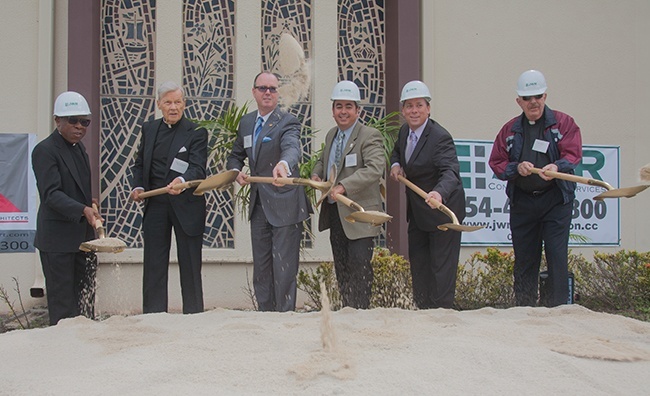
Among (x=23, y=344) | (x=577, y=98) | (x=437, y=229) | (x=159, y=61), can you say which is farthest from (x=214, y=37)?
(x=23, y=344)

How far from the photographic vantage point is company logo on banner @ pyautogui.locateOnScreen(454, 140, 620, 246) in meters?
6.43

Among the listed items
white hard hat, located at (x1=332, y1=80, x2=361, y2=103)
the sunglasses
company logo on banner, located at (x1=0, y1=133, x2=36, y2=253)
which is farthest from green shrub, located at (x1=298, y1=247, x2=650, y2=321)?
company logo on banner, located at (x1=0, y1=133, x2=36, y2=253)

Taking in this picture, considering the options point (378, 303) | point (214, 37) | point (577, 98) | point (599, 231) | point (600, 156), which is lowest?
point (378, 303)

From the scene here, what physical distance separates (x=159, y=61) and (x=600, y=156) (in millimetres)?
4467

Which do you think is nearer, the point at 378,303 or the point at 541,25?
the point at 378,303

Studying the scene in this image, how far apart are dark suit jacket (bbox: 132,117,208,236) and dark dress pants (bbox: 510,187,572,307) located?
7.05 feet

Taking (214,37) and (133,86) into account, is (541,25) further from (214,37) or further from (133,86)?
(133,86)

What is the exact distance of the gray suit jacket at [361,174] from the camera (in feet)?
14.0

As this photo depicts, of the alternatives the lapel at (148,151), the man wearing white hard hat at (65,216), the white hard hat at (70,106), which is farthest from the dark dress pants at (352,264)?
the white hard hat at (70,106)

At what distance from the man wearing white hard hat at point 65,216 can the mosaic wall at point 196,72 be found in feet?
5.92

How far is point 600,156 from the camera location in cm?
673

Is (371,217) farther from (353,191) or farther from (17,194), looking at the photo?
(17,194)

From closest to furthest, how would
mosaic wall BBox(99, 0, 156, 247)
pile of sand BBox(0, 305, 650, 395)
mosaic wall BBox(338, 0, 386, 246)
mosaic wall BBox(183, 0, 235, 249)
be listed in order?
pile of sand BBox(0, 305, 650, 395) → mosaic wall BBox(99, 0, 156, 247) → mosaic wall BBox(183, 0, 235, 249) → mosaic wall BBox(338, 0, 386, 246)

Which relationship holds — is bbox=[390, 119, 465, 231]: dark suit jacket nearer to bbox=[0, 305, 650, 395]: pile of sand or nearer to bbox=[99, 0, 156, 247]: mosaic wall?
bbox=[0, 305, 650, 395]: pile of sand
